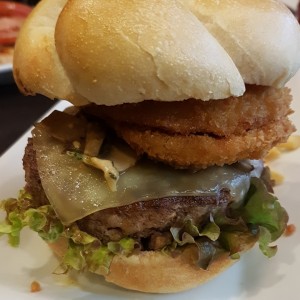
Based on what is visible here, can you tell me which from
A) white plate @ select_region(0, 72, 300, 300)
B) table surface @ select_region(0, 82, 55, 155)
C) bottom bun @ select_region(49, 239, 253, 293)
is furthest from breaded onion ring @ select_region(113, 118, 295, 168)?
table surface @ select_region(0, 82, 55, 155)

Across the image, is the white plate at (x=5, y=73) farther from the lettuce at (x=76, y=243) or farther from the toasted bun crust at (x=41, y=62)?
the lettuce at (x=76, y=243)

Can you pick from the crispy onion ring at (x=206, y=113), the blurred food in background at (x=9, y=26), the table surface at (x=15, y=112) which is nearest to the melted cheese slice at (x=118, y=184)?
the crispy onion ring at (x=206, y=113)

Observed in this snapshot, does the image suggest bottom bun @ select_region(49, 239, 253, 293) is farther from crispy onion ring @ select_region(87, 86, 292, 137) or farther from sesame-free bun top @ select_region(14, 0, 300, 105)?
sesame-free bun top @ select_region(14, 0, 300, 105)

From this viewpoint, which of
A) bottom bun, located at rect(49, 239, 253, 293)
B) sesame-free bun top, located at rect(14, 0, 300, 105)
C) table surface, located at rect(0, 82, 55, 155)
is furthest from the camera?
table surface, located at rect(0, 82, 55, 155)

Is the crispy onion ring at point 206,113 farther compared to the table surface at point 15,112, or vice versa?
the table surface at point 15,112

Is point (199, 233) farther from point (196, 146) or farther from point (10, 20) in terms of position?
point (10, 20)

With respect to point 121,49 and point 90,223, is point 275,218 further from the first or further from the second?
point 121,49

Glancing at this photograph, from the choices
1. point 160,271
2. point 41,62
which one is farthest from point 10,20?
point 160,271

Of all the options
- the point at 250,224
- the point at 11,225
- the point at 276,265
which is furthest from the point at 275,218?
the point at 11,225
